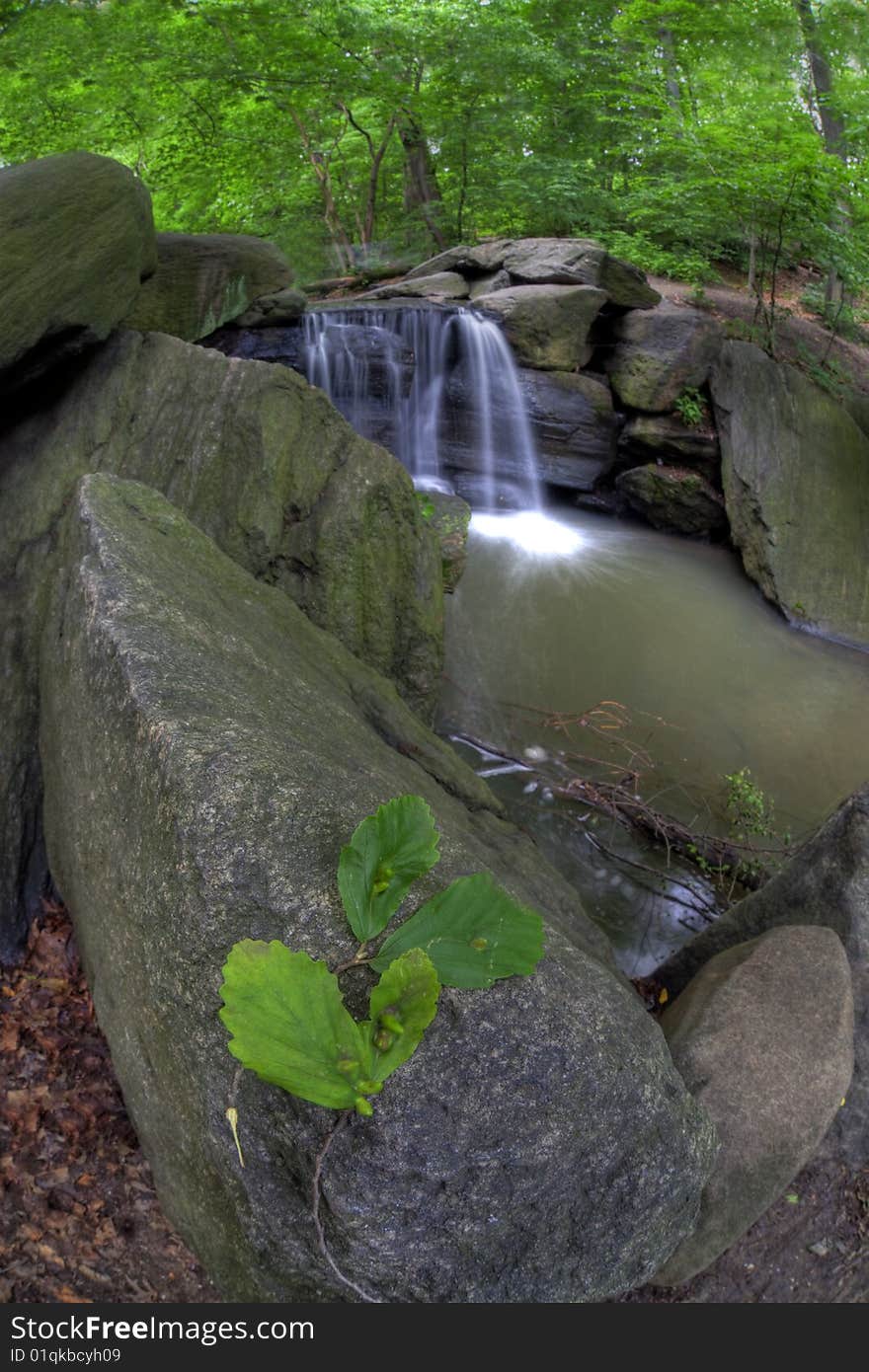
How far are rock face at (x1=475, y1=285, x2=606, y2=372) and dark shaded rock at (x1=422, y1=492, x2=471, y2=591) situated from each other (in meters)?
3.55

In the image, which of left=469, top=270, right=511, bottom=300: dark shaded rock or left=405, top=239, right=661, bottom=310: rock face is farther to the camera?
left=469, top=270, right=511, bottom=300: dark shaded rock

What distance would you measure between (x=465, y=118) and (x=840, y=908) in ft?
41.0

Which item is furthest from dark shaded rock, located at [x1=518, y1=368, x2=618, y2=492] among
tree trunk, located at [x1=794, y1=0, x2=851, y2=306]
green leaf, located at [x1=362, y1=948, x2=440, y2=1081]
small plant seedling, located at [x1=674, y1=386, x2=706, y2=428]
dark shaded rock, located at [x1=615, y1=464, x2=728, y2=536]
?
green leaf, located at [x1=362, y1=948, x2=440, y2=1081]

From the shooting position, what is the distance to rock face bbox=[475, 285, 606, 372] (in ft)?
30.9

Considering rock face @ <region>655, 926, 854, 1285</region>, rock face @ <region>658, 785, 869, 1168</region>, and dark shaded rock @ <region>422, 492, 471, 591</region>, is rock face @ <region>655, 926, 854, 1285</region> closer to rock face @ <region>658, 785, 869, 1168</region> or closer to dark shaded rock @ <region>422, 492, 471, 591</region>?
rock face @ <region>658, 785, 869, 1168</region>

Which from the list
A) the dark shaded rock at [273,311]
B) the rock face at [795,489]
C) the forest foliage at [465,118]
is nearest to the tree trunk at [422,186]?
the forest foliage at [465,118]

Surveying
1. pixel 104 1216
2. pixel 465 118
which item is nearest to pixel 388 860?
pixel 104 1216

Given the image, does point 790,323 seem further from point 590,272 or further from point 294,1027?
point 294,1027

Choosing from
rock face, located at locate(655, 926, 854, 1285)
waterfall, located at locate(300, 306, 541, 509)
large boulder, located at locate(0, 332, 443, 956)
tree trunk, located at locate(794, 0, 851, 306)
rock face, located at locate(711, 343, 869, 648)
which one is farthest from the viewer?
tree trunk, located at locate(794, 0, 851, 306)

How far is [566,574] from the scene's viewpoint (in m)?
8.27

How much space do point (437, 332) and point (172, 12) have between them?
5.22 m

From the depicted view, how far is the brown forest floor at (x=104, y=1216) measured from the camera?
1857 millimetres

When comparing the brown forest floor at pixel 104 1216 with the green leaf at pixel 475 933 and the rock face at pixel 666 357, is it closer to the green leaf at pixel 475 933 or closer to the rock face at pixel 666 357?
the green leaf at pixel 475 933

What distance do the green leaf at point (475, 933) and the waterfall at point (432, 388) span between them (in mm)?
8418
